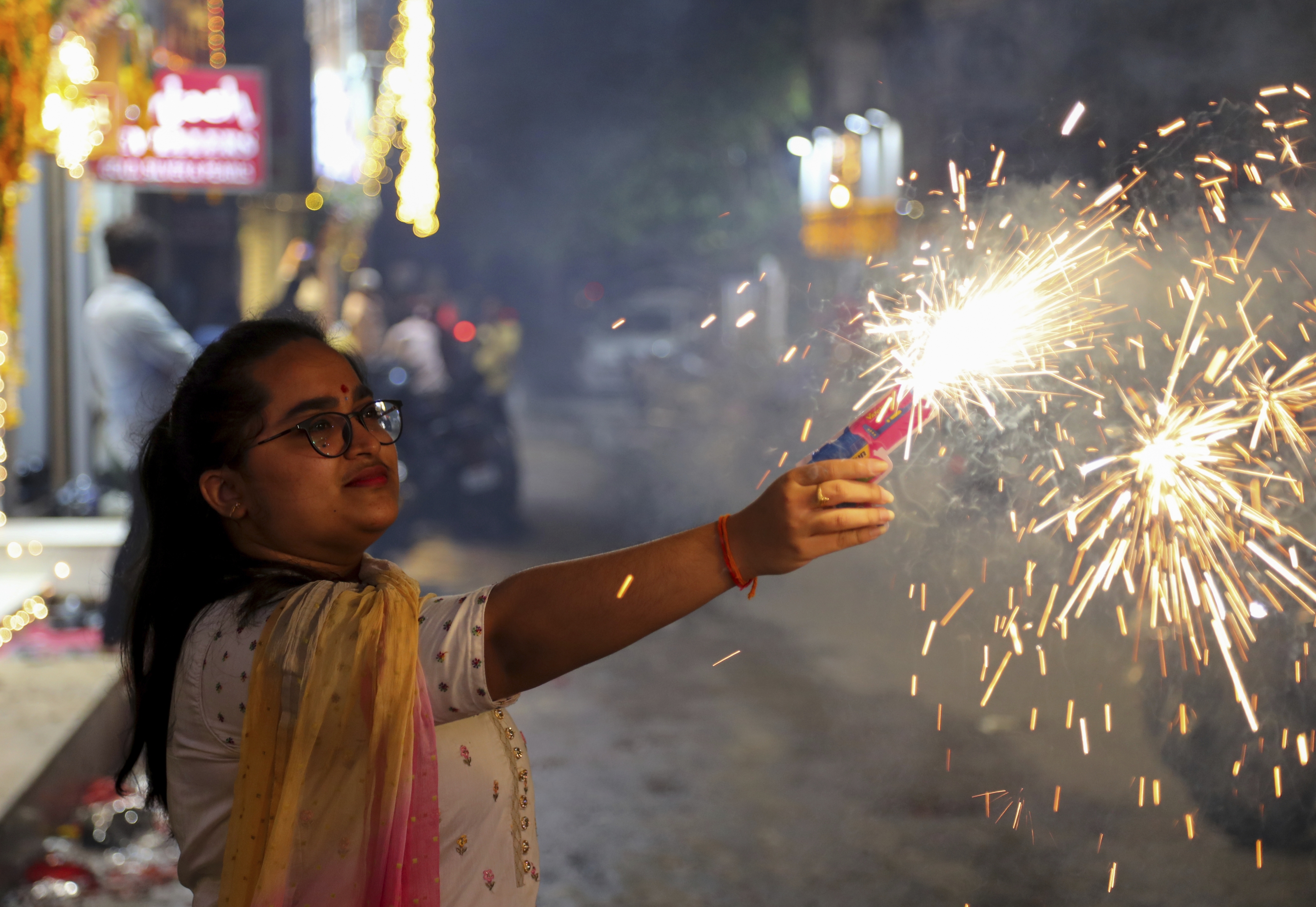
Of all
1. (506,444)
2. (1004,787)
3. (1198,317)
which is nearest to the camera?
(1198,317)

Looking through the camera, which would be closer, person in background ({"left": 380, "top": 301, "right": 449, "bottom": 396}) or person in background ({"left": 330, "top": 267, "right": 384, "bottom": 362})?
person in background ({"left": 380, "top": 301, "right": 449, "bottom": 396})

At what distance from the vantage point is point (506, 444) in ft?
28.3

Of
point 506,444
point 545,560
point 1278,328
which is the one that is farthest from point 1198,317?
point 506,444

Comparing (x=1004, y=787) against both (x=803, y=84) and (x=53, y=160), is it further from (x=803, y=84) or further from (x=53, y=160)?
(x=803, y=84)

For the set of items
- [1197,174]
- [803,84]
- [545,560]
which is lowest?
[545,560]

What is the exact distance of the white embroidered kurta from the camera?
1246 mm

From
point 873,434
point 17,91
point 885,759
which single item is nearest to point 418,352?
point 17,91

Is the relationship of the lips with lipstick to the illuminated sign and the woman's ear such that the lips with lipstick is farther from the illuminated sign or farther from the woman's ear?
the illuminated sign

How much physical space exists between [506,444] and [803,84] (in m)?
13.0

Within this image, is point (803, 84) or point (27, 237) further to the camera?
point (803, 84)

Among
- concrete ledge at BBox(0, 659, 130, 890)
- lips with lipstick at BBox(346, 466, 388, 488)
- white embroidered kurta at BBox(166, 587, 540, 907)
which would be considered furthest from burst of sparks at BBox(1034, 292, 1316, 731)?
concrete ledge at BBox(0, 659, 130, 890)

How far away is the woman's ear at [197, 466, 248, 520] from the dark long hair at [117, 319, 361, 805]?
1cm

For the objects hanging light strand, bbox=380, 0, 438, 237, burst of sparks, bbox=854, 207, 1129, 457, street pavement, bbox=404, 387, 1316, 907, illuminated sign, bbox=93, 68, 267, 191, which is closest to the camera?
burst of sparks, bbox=854, 207, 1129, 457

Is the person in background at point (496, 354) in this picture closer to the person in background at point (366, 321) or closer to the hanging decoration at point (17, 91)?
the person in background at point (366, 321)
